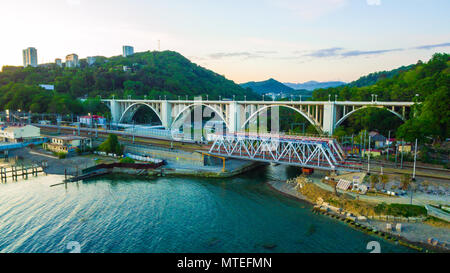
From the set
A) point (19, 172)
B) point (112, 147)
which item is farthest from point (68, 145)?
point (19, 172)

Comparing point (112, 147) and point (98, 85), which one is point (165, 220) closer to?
point (112, 147)

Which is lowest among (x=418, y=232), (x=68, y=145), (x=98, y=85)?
(x=418, y=232)

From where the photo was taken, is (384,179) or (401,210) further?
(384,179)

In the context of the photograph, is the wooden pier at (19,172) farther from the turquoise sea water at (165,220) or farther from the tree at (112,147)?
the tree at (112,147)

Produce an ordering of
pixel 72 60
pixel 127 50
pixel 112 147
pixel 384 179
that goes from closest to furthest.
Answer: pixel 384 179, pixel 112 147, pixel 72 60, pixel 127 50
